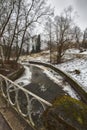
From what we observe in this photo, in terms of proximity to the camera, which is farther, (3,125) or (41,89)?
(41,89)

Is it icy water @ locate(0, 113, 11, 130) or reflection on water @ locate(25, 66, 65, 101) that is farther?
reflection on water @ locate(25, 66, 65, 101)

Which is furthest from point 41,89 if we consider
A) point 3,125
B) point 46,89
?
point 3,125

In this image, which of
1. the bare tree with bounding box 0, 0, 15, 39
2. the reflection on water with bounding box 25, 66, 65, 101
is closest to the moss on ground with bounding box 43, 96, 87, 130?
the reflection on water with bounding box 25, 66, 65, 101

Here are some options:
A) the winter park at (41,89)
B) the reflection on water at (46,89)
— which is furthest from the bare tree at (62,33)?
the reflection on water at (46,89)

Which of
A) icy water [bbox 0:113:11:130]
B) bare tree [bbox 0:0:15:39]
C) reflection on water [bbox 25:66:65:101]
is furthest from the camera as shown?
bare tree [bbox 0:0:15:39]

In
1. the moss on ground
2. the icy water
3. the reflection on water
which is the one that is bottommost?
the reflection on water

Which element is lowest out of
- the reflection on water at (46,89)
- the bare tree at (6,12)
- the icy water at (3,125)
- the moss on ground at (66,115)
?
the reflection on water at (46,89)

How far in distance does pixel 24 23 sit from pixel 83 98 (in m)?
14.8

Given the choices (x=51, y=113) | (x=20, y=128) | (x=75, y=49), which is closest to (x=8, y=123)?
(x=20, y=128)

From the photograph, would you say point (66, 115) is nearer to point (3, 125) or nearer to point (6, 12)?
point (3, 125)

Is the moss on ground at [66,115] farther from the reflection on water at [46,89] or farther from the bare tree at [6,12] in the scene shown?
the bare tree at [6,12]

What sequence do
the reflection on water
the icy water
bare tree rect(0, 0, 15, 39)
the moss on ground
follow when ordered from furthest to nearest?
bare tree rect(0, 0, 15, 39) < the reflection on water < the icy water < the moss on ground

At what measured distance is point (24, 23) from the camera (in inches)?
902

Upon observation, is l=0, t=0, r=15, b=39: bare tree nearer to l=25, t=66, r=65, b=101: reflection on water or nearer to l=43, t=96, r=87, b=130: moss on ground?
l=25, t=66, r=65, b=101: reflection on water
